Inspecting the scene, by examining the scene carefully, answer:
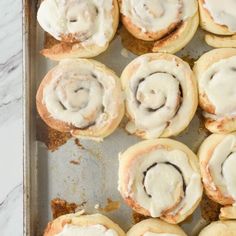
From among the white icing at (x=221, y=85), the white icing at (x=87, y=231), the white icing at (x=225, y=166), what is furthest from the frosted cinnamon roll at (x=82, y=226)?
the white icing at (x=221, y=85)

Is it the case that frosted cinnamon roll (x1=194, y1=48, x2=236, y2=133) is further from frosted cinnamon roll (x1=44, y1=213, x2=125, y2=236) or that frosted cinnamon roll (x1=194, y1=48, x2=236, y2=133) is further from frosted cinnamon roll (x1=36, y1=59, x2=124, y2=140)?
→ frosted cinnamon roll (x1=44, y1=213, x2=125, y2=236)

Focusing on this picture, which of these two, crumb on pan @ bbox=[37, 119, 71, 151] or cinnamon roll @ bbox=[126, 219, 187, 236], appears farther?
crumb on pan @ bbox=[37, 119, 71, 151]

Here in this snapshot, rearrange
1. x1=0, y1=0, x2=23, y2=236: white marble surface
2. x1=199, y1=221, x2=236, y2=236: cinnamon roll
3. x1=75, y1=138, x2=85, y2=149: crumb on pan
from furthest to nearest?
x1=0, y1=0, x2=23, y2=236: white marble surface, x1=75, y1=138, x2=85, y2=149: crumb on pan, x1=199, y1=221, x2=236, y2=236: cinnamon roll

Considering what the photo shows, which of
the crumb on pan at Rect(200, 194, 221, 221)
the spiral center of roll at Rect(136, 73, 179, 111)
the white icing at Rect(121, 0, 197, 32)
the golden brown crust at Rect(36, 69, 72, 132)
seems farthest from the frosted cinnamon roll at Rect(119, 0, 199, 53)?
the crumb on pan at Rect(200, 194, 221, 221)

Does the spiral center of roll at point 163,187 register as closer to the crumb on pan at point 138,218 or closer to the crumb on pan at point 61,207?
the crumb on pan at point 138,218

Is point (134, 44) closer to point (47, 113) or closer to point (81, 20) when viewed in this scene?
point (81, 20)

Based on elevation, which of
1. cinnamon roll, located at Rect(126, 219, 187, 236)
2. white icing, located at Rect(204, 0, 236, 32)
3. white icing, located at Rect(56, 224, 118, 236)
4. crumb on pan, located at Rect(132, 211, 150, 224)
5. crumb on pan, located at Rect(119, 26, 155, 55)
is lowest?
crumb on pan, located at Rect(132, 211, 150, 224)

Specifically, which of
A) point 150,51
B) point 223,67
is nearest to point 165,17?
point 150,51
